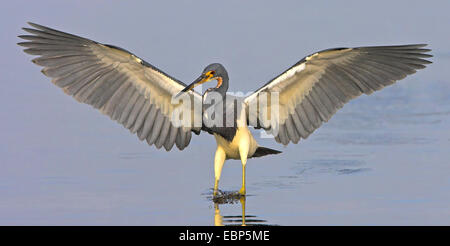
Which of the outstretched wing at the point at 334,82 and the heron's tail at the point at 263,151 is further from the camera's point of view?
the heron's tail at the point at 263,151

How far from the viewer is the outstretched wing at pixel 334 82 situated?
11266 mm

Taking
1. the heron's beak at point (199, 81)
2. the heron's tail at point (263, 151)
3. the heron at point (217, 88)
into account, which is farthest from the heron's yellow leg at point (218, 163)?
the heron's beak at point (199, 81)

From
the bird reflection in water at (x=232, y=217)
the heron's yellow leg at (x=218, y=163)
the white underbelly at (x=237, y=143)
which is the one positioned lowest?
the bird reflection in water at (x=232, y=217)

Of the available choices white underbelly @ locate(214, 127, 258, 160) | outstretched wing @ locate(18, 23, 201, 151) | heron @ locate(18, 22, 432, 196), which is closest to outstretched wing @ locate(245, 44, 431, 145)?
heron @ locate(18, 22, 432, 196)

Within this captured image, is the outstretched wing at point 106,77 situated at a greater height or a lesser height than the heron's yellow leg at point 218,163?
greater

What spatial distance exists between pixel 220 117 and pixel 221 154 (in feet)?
1.75

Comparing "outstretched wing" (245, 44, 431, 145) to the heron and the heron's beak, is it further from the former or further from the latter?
the heron's beak

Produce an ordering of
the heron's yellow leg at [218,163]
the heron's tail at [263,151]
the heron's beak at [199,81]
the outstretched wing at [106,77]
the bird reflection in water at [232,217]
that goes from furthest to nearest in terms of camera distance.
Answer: the heron's tail at [263,151] < the heron's yellow leg at [218,163] < the heron's beak at [199,81] < the outstretched wing at [106,77] < the bird reflection in water at [232,217]

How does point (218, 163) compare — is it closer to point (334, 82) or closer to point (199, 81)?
point (199, 81)

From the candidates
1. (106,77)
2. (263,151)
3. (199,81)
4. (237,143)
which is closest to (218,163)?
(237,143)

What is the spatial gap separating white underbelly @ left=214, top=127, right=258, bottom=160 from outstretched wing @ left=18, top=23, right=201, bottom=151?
68 centimetres

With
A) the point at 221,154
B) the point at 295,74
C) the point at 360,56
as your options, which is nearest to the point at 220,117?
the point at 221,154

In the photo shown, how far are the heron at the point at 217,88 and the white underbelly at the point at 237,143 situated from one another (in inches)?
0.5

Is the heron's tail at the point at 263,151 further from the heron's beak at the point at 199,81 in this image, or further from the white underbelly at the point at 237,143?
the heron's beak at the point at 199,81
